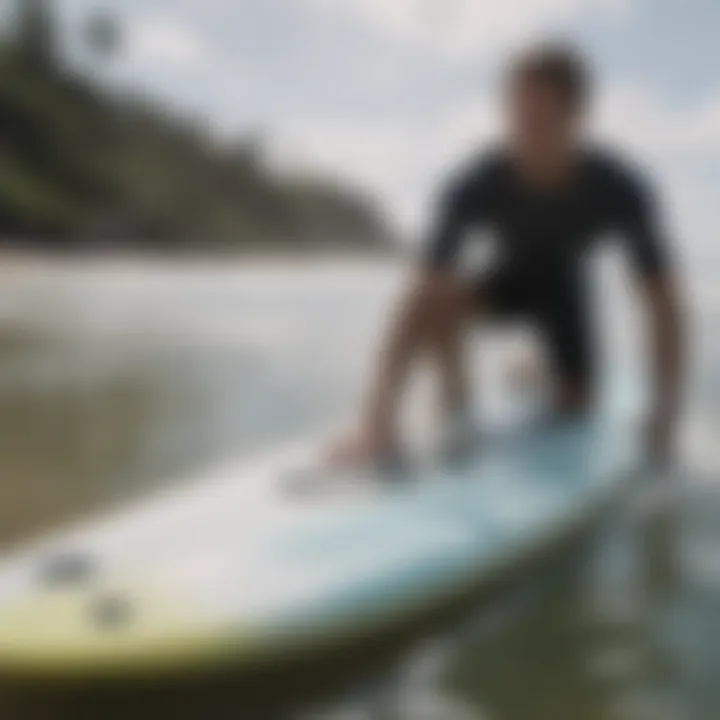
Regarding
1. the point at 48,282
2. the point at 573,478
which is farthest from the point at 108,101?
the point at 573,478

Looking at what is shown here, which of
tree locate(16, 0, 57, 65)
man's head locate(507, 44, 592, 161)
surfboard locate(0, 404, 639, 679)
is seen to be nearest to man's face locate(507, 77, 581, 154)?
man's head locate(507, 44, 592, 161)

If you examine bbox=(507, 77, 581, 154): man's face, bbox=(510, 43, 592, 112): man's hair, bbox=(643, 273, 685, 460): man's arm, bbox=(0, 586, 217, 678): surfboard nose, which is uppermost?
bbox=(510, 43, 592, 112): man's hair

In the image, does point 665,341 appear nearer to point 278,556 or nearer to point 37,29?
point 278,556

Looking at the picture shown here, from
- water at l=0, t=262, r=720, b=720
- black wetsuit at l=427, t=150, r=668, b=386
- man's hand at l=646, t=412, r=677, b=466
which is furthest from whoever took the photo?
man's hand at l=646, t=412, r=677, b=466

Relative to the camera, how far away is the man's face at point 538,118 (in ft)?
3.62

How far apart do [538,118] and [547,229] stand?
0.10 metres

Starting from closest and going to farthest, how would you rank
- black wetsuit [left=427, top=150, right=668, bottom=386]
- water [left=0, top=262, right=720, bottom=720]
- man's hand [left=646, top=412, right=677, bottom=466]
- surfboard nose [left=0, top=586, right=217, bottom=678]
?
surfboard nose [left=0, top=586, right=217, bottom=678] < water [left=0, top=262, right=720, bottom=720] < black wetsuit [left=427, top=150, right=668, bottom=386] < man's hand [left=646, top=412, right=677, bottom=466]

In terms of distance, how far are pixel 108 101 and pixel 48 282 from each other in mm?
172

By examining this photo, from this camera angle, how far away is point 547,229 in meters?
1.17

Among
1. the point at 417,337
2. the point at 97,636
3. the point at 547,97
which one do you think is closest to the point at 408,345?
the point at 417,337

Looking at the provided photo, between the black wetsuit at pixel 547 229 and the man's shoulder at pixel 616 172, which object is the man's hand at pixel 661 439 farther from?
the man's shoulder at pixel 616 172

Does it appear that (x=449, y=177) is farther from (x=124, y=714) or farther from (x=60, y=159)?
(x=124, y=714)

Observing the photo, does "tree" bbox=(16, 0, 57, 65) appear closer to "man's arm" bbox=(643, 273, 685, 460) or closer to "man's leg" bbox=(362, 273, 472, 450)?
"man's leg" bbox=(362, 273, 472, 450)

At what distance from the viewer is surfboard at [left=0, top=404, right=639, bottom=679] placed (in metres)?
0.91
